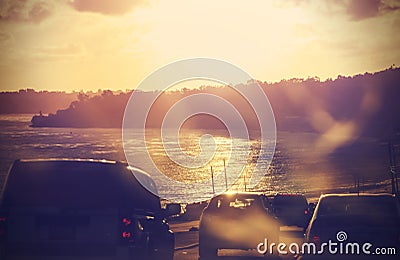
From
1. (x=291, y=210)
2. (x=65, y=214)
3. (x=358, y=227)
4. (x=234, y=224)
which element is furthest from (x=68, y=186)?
(x=291, y=210)

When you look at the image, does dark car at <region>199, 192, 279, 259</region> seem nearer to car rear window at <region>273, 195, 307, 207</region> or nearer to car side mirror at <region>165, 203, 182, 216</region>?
car side mirror at <region>165, 203, 182, 216</region>

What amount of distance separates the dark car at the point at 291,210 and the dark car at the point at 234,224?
11927mm

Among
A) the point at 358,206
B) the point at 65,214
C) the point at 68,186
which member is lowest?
the point at 65,214

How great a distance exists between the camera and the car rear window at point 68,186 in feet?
37.3

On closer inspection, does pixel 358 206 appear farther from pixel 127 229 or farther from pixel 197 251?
pixel 197 251

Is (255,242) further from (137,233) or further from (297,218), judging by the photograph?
(297,218)

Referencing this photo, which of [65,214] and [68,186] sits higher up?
[68,186]

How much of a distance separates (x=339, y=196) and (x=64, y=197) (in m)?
5.46

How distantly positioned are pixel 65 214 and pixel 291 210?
22.3 metres

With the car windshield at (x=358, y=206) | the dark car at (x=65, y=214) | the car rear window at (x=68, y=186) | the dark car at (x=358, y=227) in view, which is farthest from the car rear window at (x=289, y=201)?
the dark car at (x=65, y=214)

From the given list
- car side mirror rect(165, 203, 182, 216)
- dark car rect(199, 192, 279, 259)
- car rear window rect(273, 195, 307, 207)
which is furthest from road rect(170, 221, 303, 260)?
car rear window rect(273, 195, 307, 207)

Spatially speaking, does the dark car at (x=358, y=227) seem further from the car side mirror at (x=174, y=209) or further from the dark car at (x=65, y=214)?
the dark car at (x=65, y=214)

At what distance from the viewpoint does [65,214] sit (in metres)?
11.3

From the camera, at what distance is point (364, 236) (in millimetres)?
13344
